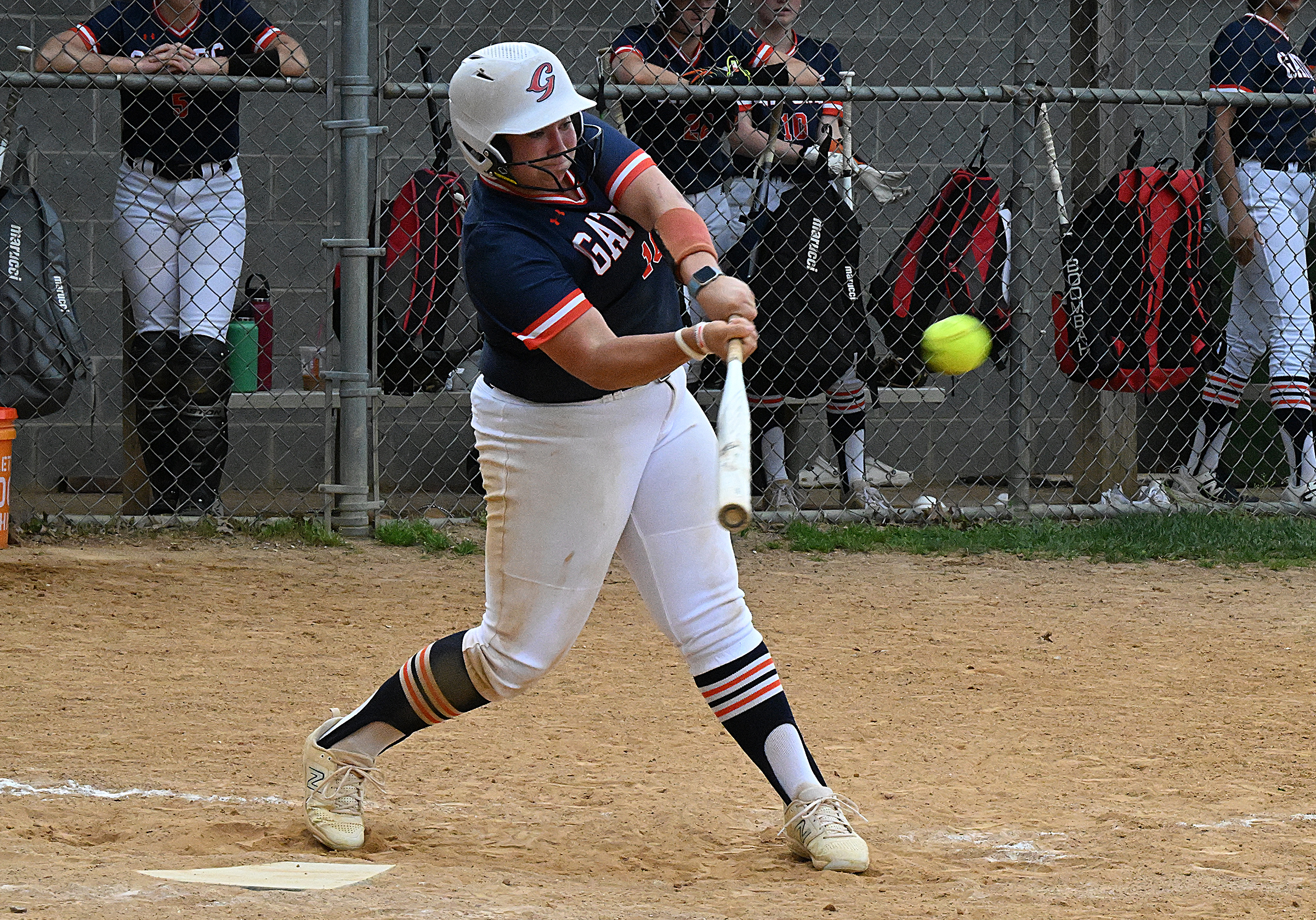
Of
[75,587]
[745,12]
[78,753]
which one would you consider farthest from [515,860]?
[745,12]

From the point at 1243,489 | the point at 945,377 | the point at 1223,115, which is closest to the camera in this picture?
the point at 1223,115

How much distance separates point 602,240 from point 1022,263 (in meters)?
4.04

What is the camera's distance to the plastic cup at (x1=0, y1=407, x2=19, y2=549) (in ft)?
18.4

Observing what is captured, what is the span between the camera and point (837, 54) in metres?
6.79

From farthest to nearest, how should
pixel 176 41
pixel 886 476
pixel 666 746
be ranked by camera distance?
pixel 886 476 < pixel 176 41 < pixel 666 746

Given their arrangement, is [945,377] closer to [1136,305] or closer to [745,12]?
[1136,305]

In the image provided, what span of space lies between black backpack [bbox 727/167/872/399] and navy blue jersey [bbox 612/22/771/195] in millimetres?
358

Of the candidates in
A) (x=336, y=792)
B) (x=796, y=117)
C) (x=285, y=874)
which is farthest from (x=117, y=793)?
(x=796, y=117)

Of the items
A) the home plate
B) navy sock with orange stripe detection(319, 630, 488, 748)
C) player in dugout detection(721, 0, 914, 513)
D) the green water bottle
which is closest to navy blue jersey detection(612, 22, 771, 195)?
player in dugout detection(721, 0, 914, 513)

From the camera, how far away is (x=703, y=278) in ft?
9.23

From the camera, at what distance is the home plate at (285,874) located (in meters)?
2.62

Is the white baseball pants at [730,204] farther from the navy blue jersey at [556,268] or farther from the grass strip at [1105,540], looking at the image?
the navy blue jersey at [556,268]

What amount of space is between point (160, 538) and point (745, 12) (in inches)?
167

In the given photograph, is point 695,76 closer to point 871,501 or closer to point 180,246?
point 871,501
